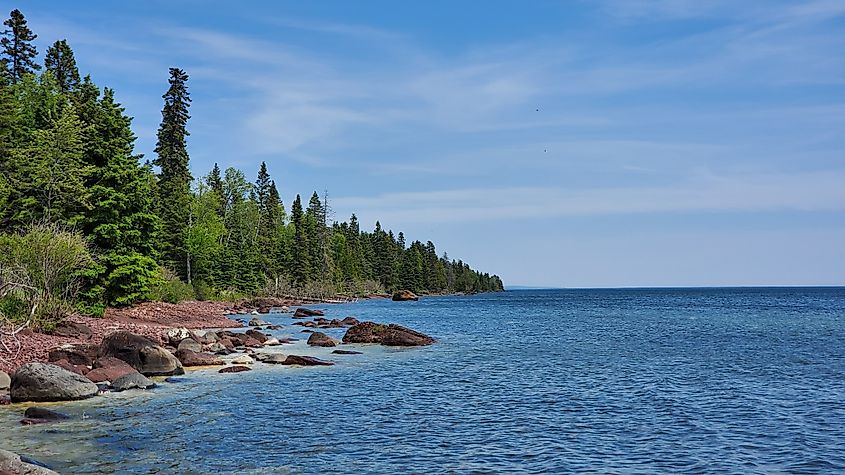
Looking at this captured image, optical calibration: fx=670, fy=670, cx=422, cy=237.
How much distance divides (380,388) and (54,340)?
15683 mm

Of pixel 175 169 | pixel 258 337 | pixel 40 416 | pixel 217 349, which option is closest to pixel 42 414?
pixel 40 416

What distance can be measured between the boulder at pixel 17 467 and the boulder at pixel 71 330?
21.3 meters

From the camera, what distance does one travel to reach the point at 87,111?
45.8 meters

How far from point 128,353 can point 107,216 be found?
20047mm

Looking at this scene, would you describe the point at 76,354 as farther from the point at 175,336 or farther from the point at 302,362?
the point at 302,362

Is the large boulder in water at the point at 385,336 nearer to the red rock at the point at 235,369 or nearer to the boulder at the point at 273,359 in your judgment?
the boulder at the point at 273,359

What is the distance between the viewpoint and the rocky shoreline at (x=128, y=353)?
20609 millimetres

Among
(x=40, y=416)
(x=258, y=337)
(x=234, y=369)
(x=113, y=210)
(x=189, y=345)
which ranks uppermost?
(x=113, y=210)

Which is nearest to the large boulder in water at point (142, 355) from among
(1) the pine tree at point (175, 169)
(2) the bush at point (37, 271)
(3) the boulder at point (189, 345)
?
(3) the boulder at point (189, 345)

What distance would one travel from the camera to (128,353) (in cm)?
2678

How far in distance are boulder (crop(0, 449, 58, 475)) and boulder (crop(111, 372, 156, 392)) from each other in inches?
442

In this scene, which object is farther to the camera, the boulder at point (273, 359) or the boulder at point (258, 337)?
the boulder at point (258, 337)

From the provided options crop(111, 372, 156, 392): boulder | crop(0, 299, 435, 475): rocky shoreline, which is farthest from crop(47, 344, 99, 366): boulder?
crop(111, 372, 156, 392): boulder

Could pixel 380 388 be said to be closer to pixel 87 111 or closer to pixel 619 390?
pixel 619 390
